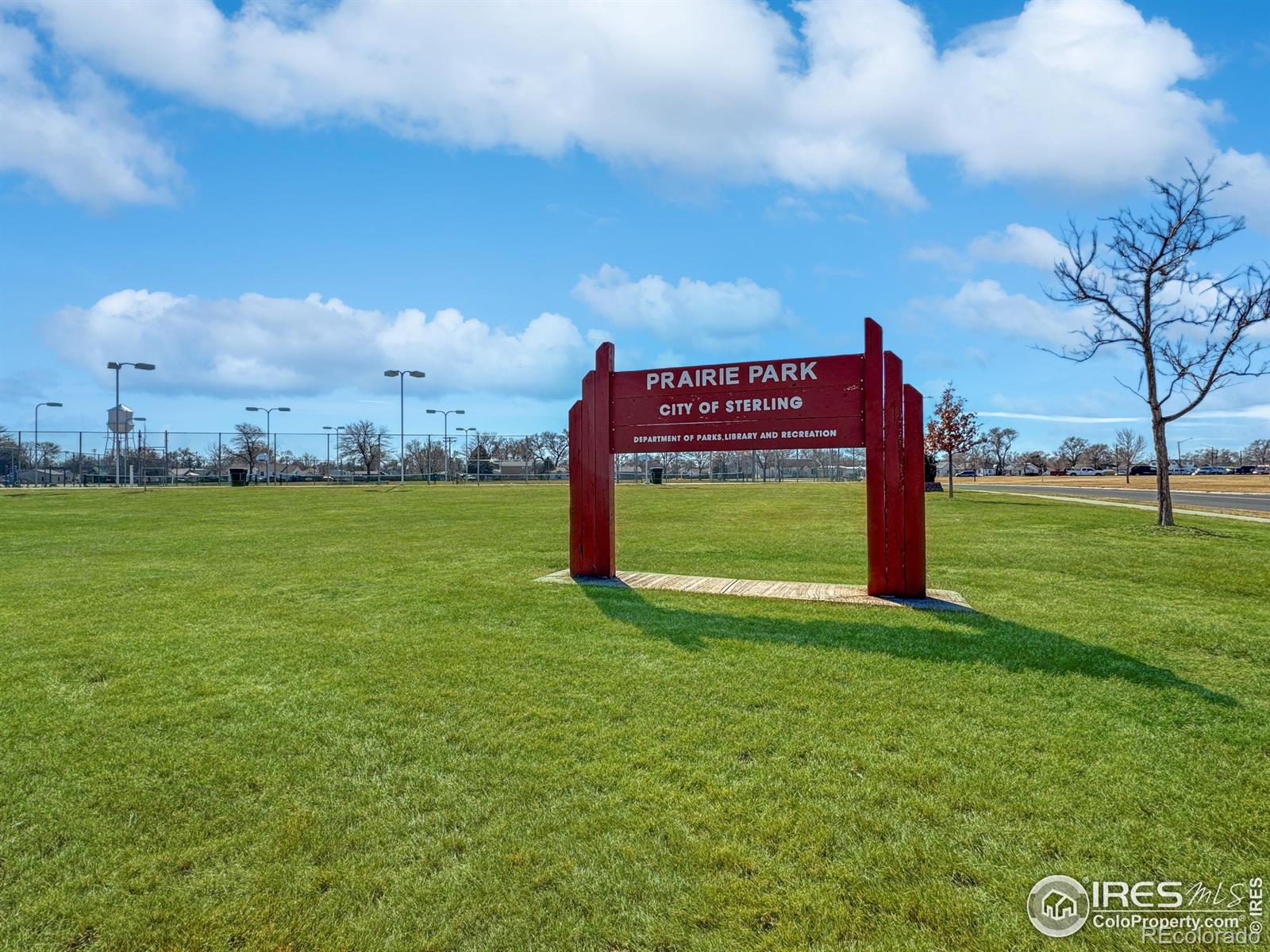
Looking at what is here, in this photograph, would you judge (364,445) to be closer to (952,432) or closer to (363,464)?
(363,464)

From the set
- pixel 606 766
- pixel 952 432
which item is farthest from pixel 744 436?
pixel 952 432

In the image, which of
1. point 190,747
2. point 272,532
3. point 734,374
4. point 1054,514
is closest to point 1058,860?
point 190,747

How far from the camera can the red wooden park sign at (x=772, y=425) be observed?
24.9 feet

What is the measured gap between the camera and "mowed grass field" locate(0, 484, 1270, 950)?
2.33 metres

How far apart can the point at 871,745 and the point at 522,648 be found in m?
2.99

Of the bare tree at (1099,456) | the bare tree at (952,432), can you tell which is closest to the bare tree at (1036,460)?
the bare tree at (1099,456)

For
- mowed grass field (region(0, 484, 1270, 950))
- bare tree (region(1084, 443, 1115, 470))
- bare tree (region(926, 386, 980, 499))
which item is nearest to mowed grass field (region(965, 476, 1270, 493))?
bare tree (region(926, 386, 980, 499))

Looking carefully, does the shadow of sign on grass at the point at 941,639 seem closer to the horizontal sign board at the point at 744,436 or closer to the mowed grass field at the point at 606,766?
the mowed grass field at the point at 606,766

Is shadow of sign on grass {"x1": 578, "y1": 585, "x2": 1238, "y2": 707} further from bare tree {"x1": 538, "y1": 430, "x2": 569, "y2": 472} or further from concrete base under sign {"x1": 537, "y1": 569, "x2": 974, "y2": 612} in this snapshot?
bare tree {"x1": 538, "y1": 430, "x2": 569, "y2": 472}

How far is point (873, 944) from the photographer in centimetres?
216

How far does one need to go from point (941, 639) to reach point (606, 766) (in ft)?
12.3

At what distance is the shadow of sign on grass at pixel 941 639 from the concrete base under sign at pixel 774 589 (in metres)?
0.38

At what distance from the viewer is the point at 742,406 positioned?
8328 mm

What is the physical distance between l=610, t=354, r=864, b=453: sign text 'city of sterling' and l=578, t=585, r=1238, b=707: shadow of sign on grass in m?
2.29
